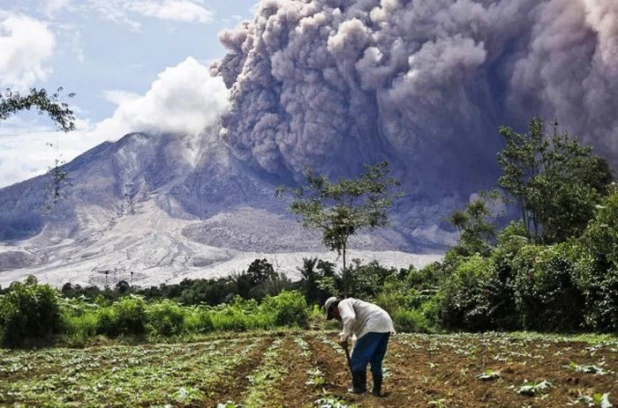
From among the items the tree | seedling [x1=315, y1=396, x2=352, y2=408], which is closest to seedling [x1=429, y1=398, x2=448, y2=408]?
seedling [x1=315, y1=396, x2=352, y2=408]

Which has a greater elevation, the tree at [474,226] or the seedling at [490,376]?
the tree at [474,226]

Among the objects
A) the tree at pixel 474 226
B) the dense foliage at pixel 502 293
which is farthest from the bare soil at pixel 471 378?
the tree at pixel 474 226

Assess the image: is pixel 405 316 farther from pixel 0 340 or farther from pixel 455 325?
pixel 0 340

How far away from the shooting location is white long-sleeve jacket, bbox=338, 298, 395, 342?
1172 centimetres

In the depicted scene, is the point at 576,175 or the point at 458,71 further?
the point at 458,71

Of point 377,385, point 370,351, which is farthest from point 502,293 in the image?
point 370,351

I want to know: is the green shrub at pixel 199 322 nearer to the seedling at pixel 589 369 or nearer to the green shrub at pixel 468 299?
the green shrub at pixel 468 299

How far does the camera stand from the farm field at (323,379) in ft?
33.1

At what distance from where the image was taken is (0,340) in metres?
27.6

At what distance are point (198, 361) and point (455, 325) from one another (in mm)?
20477

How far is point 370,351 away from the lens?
465 inches

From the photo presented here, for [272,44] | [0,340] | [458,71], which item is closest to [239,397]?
[0,340]

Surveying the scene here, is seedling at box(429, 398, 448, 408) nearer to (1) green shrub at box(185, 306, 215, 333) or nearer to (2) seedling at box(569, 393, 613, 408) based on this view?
(2) seedling at box(569, 393, 613, 408)

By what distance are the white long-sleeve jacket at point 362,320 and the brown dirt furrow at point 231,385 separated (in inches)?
96.4
